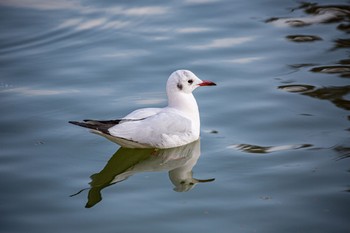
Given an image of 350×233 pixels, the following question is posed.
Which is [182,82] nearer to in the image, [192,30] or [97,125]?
[97,125]

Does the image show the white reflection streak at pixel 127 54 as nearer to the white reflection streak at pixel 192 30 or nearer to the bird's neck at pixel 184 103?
the white reflection streak at pixel 192 30

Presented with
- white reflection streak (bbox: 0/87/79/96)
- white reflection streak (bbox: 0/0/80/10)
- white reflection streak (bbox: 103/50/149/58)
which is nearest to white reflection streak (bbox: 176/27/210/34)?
white reflection streak (bbox: 103/50/149/58)

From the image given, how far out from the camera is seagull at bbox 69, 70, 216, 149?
22.5 ft

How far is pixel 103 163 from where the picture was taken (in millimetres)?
6793

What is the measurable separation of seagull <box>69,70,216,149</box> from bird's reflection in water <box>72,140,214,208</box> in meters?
0.07

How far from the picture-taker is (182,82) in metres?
7.50

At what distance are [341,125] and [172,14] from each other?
14.6 feet

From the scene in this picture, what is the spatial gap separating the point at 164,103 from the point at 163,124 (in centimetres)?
115

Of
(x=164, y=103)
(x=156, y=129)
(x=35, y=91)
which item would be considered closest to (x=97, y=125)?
(x=156, y=129)

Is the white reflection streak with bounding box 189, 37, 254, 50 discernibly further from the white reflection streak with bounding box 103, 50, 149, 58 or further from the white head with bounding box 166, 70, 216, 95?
the white head with bounding box 166, 70, 216, 95

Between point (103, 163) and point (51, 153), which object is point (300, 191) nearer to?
point (103, 163)

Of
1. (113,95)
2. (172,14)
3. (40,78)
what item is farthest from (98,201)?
(172,14)

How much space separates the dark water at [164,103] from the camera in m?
5.85

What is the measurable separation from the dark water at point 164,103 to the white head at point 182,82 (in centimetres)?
47
